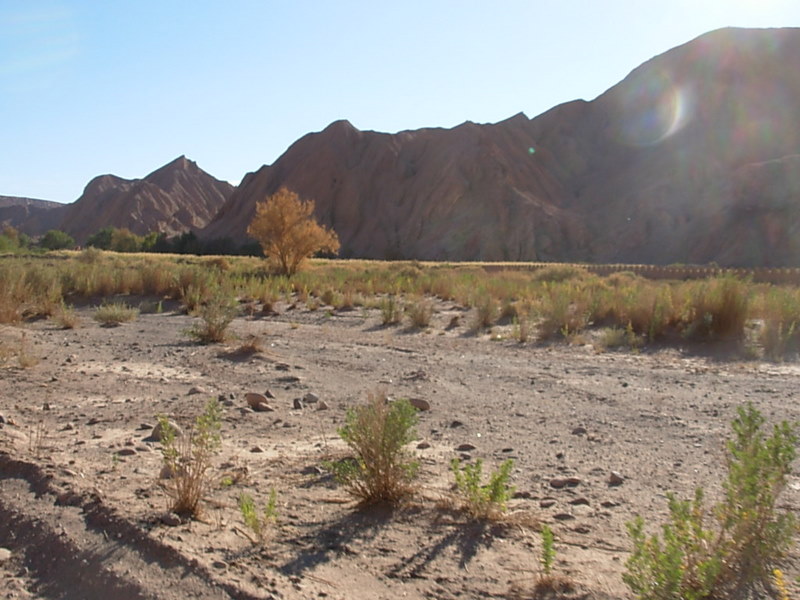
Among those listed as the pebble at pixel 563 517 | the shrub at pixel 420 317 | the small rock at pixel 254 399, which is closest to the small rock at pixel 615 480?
the pebble at pixel 563 517

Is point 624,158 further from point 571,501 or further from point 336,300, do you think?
point 571,501

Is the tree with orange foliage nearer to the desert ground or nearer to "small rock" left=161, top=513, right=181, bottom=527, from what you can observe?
the desert ground

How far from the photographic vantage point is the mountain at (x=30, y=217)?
514 ft

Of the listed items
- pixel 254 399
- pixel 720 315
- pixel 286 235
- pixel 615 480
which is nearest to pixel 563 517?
pixel 615 480

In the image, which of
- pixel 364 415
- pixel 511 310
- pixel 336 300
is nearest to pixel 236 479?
pixel 364 415

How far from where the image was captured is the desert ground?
347cm

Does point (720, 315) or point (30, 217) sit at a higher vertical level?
point (30, 217)

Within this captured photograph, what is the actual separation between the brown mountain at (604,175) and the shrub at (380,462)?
6538 cm

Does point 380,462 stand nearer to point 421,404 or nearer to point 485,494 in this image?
point 485,494

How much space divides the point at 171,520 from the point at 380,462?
124 centimetres

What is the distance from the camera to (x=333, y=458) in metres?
5.34

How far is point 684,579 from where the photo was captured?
9.91 feet

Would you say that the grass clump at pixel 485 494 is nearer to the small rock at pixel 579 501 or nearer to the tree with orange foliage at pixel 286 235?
the small rock at pixel 579 501

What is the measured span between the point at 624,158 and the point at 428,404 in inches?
3376
